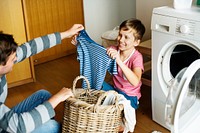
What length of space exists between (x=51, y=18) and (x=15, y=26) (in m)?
0.69

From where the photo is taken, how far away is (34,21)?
9.85 ft

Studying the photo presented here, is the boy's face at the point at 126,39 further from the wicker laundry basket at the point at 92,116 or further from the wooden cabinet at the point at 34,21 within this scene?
the wooden cabinet at the point at 34,21

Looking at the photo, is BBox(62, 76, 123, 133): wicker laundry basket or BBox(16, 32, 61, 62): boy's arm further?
BBox(16, 32, 61, 62): boy's arm

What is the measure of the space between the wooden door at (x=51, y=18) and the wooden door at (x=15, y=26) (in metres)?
0.35

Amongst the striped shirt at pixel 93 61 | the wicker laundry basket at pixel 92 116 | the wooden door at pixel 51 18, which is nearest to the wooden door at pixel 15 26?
the wooden door at pixel 51 18

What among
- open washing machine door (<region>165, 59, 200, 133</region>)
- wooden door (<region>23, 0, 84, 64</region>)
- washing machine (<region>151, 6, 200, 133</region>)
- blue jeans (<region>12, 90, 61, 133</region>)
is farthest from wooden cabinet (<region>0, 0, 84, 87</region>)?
open washing machine door (<region>165, 59, 200, 133</region>)

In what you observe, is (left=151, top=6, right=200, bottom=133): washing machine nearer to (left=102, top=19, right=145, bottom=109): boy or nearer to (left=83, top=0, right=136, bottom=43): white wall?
(left=102, top=19, right=145, bottom=109): boy

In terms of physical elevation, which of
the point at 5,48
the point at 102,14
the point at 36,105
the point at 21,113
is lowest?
the point at 36,105

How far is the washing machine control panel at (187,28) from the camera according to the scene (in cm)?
153

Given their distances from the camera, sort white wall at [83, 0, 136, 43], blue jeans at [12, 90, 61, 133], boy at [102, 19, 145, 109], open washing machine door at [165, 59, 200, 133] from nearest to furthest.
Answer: open washing machine door at [165, 59, 200, 133] < blue jeans at [12, 90, 61, 133] < boy at [102, 19, 145, 109] < white wall at [83, 0, 136, 43]

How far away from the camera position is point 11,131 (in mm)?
1219

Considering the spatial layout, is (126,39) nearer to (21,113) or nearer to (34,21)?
(21,113)

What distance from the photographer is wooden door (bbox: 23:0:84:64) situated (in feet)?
9.77

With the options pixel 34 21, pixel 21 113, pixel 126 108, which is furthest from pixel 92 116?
pixel 34 21
